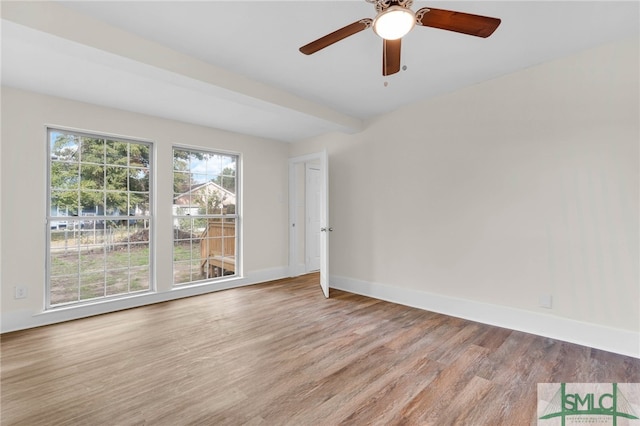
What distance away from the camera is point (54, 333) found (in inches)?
113

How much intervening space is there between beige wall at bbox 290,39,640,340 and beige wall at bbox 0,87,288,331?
2026mm

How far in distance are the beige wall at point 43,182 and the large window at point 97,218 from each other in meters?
0.15

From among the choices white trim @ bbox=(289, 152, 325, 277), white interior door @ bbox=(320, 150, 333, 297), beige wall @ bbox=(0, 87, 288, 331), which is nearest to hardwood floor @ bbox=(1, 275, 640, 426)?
beige wall @ bbox=(0, 87, 288, 331)

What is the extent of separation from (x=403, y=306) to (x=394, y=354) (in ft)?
4.22

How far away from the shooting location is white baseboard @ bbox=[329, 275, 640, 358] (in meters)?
2.39

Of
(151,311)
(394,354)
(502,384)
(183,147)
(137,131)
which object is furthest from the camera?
(183,147)

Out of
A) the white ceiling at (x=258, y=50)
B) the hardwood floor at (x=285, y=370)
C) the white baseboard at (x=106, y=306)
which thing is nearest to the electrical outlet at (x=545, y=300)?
the hardwood floor at (x=285, y=370)

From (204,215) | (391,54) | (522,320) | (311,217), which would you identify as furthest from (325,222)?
(391,54)

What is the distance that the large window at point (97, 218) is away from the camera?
3289 millimetres

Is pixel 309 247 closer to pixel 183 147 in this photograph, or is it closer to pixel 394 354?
pixel 183 147

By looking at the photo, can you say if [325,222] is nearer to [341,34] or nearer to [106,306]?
[341,34]

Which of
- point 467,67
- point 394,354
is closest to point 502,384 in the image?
point 394,354

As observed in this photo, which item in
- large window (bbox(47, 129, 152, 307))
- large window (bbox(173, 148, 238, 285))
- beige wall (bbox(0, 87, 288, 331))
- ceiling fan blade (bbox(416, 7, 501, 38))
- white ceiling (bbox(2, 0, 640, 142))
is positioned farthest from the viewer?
large window (bbox(173, 148, 238, 285))

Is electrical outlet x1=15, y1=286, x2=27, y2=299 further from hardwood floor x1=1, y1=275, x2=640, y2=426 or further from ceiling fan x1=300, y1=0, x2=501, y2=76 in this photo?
ceiling fan x1=300, y1=0, x2=501, y2=76
